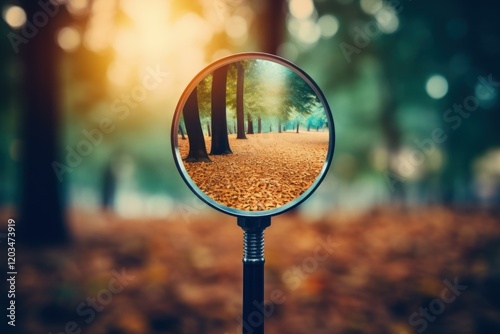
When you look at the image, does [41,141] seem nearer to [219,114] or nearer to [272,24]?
[272,24]

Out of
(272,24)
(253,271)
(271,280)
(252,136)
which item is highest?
(272,24)

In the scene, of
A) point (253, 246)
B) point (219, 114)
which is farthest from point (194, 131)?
point (253, 246)

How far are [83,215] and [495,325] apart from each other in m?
5.52

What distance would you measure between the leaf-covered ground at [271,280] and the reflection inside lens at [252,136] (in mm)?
2530

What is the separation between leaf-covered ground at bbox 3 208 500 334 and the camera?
3.89 m

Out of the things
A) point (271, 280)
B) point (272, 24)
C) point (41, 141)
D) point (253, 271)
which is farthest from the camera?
point (272, 24)

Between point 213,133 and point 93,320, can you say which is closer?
point 213,133

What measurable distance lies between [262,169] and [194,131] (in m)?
0.27

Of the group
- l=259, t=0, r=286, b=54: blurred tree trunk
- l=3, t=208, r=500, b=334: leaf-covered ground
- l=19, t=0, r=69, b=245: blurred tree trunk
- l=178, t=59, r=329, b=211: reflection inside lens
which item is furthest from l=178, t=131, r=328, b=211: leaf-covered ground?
l=259, t=0, r=286, b=54: blurred tree trunk

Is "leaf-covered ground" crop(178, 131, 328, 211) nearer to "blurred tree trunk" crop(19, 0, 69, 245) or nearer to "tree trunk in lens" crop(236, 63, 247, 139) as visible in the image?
"tree trunk in lens" crop(236, 63, 247, 139)

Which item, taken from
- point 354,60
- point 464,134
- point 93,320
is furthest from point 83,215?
point 464,134

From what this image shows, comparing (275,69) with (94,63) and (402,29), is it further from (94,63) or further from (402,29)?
(402,29)

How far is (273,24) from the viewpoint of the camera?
6383 millimetres

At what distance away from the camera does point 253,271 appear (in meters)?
1.54
